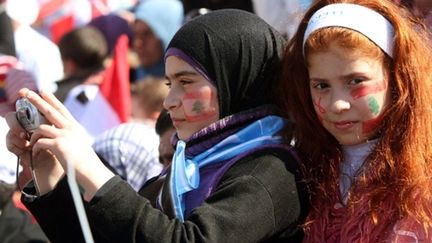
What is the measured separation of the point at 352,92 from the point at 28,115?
89cm

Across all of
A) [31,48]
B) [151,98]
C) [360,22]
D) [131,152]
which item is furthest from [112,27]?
[360,22]

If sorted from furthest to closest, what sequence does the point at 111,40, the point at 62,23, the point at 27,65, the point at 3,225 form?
the point at 62,23
the point at 111,40
the point at 27,65
the point at 3,225

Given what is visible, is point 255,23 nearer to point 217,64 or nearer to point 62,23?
point 217,64

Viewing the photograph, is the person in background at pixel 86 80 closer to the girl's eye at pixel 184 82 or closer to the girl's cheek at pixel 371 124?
the girl's eye at pixel 184 82

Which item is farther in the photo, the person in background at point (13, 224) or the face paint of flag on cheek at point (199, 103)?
the person in background at point (13, 224)

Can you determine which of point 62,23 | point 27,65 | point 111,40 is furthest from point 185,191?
point 62,23

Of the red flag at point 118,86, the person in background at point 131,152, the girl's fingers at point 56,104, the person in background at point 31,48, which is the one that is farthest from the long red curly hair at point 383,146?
the person in background at point 31,48

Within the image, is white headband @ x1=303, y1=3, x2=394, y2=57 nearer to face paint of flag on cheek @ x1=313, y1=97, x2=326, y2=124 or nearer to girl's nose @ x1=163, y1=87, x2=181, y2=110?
face paint of flag on cheek @ x1=313, y1=97, x2=326, y2=124

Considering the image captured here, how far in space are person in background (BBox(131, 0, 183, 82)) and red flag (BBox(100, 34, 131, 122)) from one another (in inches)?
17.2

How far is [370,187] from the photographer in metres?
3.10

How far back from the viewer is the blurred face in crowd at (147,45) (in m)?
7.71

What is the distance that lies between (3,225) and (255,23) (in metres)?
1.87

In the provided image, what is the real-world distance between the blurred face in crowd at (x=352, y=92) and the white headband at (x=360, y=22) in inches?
2.3

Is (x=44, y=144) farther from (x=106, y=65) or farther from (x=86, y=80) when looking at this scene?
(x=106, y=65)
